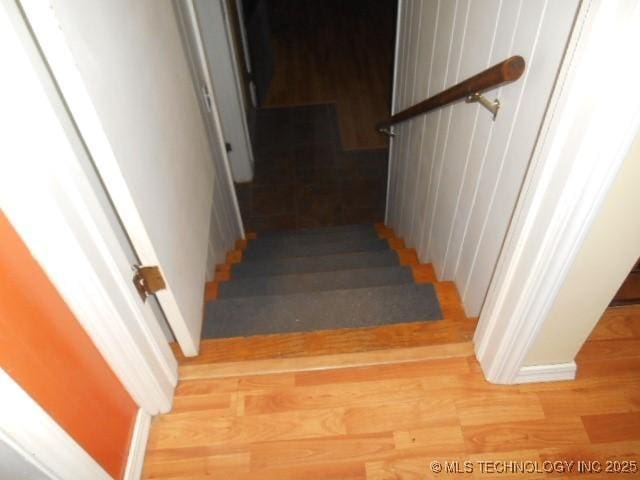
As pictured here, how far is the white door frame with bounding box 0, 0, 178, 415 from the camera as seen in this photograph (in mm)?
695

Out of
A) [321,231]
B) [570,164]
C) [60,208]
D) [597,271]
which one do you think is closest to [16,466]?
[60,208]

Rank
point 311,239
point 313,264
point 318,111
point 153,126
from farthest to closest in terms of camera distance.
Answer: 1. point 318,111
2. point 311,239
3. point 313,264
4. point 153,126

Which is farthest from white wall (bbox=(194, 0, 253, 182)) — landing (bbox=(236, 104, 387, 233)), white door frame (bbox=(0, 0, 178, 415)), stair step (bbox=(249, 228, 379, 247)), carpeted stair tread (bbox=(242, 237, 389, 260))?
white door frame (bbox=(0, 0, 178, 415))

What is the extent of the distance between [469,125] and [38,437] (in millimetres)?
1448

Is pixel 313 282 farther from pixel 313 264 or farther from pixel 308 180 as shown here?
pixel 308 180

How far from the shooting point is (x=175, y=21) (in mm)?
1761

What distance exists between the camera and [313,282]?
2.05m

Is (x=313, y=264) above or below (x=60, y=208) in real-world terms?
below

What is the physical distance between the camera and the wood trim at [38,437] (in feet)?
→ 2.45

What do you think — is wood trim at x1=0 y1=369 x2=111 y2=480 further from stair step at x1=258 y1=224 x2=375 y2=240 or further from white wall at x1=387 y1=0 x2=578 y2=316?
stair step at x1=258 y1=224 x2=375 y2=240

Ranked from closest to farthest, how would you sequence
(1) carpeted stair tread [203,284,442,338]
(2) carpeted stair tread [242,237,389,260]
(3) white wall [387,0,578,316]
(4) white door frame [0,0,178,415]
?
(4) white door frame [0,0,178,415] → (3) white wall [387,0,578,316] → (1) carpeted stair tread [203,284,442,338] → (2) carpeted stair tread [242,237,389,260]

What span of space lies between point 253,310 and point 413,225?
3.75 ft

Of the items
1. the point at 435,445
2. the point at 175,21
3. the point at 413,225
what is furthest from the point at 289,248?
the point at 435,445

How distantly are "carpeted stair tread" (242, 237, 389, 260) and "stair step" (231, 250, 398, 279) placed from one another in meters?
0.21
